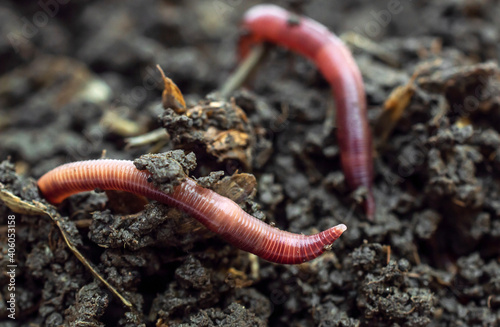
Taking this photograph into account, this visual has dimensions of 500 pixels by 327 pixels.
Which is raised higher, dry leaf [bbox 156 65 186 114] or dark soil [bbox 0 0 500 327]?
dry leaf [bbox 156 65 186 114]

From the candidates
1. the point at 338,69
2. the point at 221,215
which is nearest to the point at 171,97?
the point at 221,215

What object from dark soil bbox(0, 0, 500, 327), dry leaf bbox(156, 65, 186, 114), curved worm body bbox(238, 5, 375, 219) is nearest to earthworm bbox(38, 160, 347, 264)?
dark soil bbox(0, 0, 500, 327)

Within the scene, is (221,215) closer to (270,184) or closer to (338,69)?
(270,184)

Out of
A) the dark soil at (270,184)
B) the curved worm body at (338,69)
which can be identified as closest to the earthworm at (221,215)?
the dark soil at (270,184)

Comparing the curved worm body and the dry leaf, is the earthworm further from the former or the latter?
the curved worm body

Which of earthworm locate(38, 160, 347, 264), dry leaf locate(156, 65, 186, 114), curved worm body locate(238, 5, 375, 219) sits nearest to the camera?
earthworm locate(38, 160, 347, 264)

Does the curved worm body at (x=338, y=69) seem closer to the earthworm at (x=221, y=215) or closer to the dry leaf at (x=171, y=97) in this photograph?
the earthworm at (x=221, y=215)
